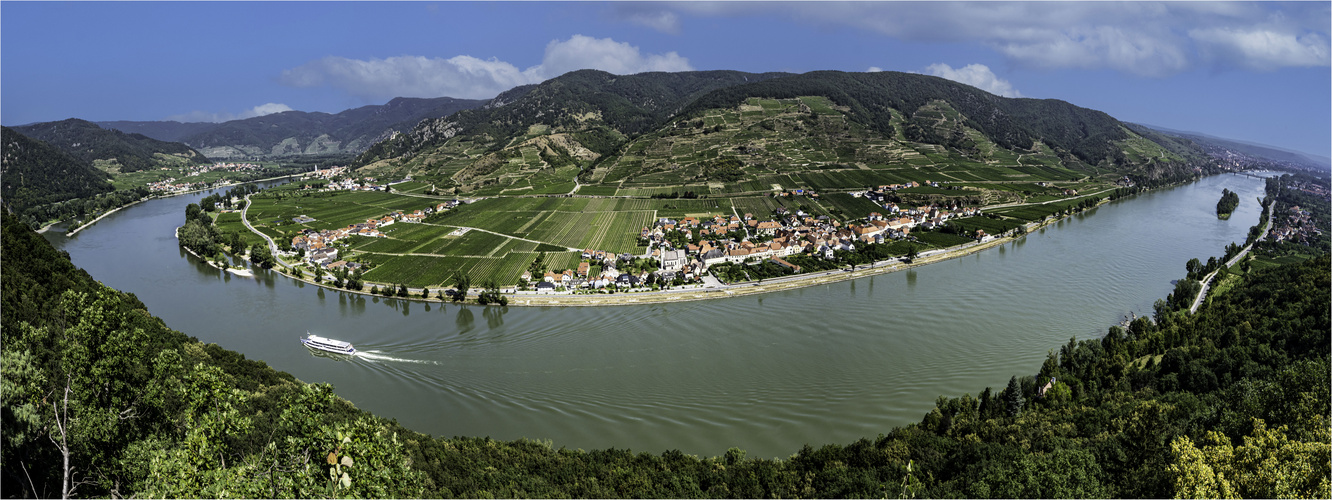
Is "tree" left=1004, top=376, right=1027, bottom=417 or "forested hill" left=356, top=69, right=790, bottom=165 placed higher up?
"forested hill" left=356, top=69, right=790, bottom=165

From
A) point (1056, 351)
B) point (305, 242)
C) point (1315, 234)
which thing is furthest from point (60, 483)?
point (1315, 234)

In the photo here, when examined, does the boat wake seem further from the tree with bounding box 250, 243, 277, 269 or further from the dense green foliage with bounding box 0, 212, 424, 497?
the tree with bounding box 250, 243, 277, 269

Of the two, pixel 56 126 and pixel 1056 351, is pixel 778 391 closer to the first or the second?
pixel 1056 351

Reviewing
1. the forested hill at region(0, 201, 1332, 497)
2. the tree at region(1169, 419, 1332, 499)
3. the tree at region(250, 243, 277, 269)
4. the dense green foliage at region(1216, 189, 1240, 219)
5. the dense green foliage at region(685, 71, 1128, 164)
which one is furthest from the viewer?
the dense green foliage at region(685, 71, 1128, 164)

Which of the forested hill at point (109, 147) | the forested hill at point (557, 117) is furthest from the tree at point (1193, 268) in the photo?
the forested hill at point (109, 147)

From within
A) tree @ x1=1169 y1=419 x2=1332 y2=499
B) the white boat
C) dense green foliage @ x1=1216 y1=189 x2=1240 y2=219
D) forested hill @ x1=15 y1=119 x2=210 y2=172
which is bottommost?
the white boat

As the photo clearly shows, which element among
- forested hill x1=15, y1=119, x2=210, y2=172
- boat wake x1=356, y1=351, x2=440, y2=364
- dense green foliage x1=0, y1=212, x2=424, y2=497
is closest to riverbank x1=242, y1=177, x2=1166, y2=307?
boat wake x1=356, y1=351, x2=440, y2=364
